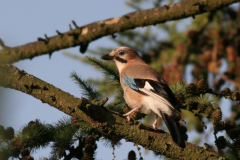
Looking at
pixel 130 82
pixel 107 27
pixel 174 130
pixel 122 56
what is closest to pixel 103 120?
pixel 174 130

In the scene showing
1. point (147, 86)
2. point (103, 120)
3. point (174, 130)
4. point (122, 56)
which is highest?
point (122, 56)

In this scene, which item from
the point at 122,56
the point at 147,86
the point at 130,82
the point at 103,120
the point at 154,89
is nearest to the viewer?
the point at 103,120

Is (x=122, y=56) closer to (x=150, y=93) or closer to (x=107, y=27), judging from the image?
(x=107, y=27)

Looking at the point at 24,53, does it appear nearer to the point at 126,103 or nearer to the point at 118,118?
the point at 126,103

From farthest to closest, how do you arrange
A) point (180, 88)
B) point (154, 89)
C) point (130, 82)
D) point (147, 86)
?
point (130, 82) → point (147, 86) → point (154, 89) → point (180, 88)

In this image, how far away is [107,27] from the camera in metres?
4.58

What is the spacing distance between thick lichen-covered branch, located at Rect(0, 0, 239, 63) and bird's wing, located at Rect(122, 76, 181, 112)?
76 cm

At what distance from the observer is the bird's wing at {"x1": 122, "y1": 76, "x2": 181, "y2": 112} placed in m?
3.79

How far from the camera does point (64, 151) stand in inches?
116

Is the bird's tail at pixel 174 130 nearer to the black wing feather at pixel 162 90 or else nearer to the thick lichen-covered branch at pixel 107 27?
the black wing feather at pixel 162 90

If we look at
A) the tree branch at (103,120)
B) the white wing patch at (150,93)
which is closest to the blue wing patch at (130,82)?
the white wing patch at (150,93)

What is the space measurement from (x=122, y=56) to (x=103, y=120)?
2.63 m

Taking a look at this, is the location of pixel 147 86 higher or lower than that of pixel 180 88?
higher

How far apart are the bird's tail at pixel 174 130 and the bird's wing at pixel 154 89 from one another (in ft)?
0.52
